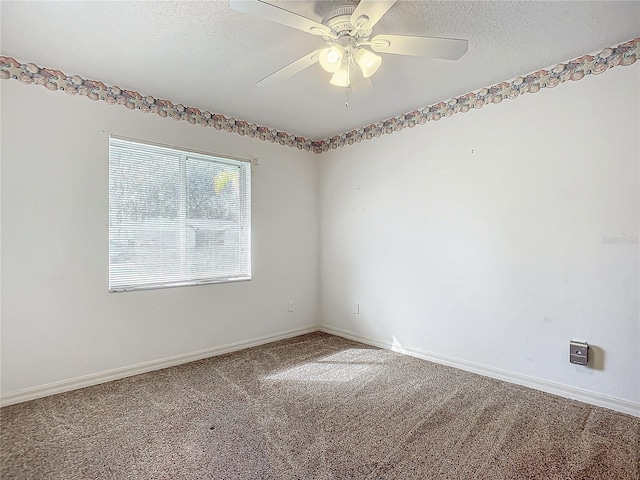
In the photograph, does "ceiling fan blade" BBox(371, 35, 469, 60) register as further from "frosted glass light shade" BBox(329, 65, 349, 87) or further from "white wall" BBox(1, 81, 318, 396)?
"white wall" BBox(1, 81, 318, 396)

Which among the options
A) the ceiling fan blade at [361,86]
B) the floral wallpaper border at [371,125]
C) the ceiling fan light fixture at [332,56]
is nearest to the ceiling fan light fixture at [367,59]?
the ceiling fan light fixture at [332,56]

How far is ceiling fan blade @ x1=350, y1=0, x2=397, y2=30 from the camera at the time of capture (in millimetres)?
1476

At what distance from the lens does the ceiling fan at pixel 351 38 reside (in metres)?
1.50

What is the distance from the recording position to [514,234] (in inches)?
105

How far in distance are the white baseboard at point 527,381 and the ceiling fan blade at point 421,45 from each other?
2336 mm

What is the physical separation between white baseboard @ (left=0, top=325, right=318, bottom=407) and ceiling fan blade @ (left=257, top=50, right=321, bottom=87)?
244cm

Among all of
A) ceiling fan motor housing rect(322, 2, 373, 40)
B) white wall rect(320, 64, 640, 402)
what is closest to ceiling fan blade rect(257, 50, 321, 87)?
ceiling fan motor housing rect(322, 2, 373, 40)

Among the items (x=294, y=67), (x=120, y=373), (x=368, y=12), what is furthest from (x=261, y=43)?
(x=120, y=373)

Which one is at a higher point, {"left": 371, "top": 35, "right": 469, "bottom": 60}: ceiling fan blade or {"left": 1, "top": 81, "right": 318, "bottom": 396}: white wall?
{"left": 371, "top": 35, "right": 469, "bottom": 60}: ceiling fan blade

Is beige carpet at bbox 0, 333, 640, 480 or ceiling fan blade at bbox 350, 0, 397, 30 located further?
beige carpet at bbox 0, 333, 640, 480

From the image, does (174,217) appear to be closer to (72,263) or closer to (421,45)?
(72,263)

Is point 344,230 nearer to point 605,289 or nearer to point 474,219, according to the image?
point 474,219

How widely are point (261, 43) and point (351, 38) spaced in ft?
2.13

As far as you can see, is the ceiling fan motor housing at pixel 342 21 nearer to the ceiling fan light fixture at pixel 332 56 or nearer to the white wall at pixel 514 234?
the ceiling fan light fixture at pixel 332 56
